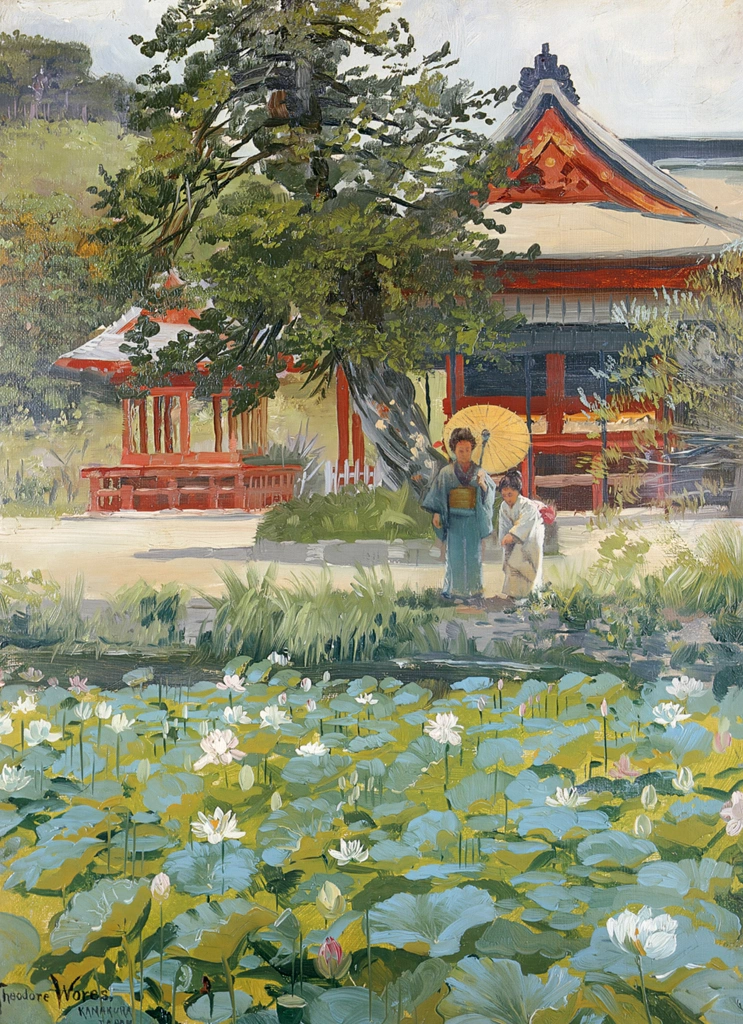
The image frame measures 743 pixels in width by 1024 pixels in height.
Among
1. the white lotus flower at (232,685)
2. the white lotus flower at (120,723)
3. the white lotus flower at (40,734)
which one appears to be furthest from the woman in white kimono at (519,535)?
the white lotus flower at (40,734)

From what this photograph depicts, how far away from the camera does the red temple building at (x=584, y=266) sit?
8.95 feet

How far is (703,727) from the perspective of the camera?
104 inches

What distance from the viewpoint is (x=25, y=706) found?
2.81 meters

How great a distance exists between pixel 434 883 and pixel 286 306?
1.76m

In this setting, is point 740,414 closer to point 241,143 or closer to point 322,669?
point 322,669

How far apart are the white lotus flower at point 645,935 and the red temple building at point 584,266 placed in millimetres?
1261

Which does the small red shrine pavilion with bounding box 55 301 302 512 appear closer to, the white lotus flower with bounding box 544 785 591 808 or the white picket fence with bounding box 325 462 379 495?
the white picket fence with bounding box 325 462 379 495

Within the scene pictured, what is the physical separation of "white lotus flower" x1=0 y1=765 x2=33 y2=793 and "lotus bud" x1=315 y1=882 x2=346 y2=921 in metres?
1.01

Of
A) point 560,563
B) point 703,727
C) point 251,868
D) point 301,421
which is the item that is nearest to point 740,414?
point 560,563

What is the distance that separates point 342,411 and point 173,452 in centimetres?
56

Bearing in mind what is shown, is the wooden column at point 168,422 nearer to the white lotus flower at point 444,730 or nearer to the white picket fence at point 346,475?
the white picket fence at point 346,475

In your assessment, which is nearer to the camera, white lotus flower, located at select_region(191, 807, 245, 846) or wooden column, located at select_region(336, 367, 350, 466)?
white lotus flower, located at select_region(191, 807, 245, 846)

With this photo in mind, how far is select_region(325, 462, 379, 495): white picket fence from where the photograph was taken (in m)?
2.81

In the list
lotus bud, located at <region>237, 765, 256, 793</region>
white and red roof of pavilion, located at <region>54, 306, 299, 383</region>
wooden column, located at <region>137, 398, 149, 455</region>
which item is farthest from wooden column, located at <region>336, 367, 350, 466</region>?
lotus bud, located at <region>237, 765, 256, 793</region>
